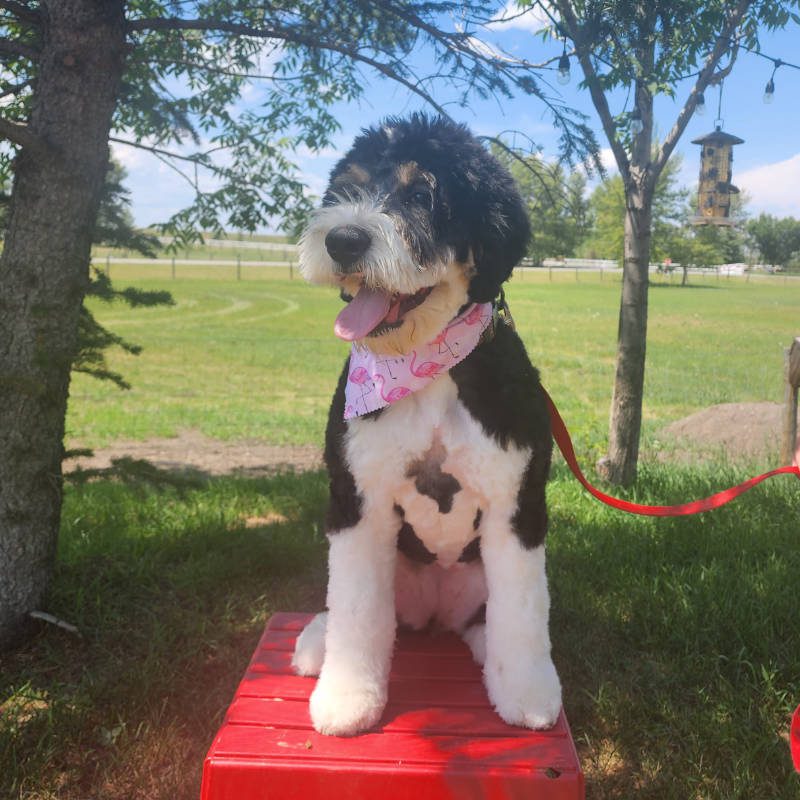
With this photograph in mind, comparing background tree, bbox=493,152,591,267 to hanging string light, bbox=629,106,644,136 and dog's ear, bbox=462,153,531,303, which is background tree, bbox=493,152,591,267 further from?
dog's ear, bbox=462,153,531,303

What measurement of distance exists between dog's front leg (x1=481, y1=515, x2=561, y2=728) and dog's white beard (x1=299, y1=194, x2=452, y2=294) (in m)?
0.72

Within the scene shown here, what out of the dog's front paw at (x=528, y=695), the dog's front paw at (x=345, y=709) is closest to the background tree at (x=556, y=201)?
the dog's front paw at (x=528, y=695)

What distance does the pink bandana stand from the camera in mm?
1892

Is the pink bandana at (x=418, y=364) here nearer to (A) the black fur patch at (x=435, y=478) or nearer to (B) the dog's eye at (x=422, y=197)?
(A) the black fur patch at (x=435, y=478)

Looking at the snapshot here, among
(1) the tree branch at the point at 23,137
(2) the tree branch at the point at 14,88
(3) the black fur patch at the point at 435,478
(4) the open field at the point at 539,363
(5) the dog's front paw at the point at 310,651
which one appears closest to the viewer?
(3) the black fur patch at the point at 435,478

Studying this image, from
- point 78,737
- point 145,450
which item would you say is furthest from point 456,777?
point 145,450

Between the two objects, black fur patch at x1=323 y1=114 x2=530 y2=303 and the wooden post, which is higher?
black fur patch at x1=323 y1=114 x2=530 y2=303

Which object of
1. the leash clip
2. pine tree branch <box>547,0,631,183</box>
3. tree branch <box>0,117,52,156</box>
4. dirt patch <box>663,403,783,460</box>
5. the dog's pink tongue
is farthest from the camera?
dirt patch <box>663,403,783,460</box>

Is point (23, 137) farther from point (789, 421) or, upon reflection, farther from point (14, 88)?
point (789, 421)

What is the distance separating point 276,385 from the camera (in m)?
10.2

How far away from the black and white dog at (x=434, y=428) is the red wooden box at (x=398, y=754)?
0.23 ft

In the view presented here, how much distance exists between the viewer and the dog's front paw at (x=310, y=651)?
7.51 ft

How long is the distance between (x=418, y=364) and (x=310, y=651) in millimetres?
1067

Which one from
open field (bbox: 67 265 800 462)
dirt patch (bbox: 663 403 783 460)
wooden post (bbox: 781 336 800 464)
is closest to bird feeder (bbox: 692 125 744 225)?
wooden post (bbox: 781 336 800 464)
